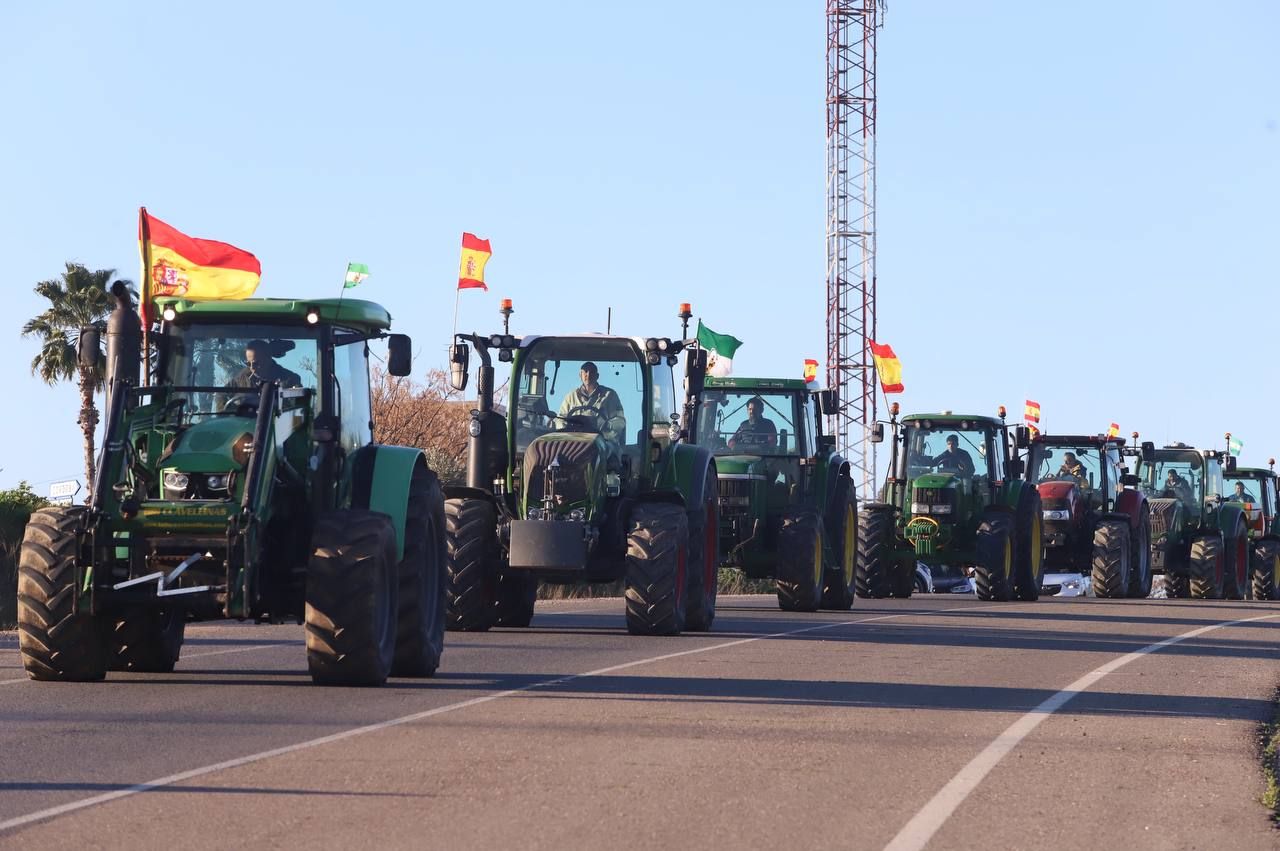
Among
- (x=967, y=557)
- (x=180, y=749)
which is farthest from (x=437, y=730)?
(x=967, y=557)

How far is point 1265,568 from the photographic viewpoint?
4100 cm

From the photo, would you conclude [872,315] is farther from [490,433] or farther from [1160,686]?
[1160,686]

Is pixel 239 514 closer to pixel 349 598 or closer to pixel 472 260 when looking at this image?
pixel 349 598

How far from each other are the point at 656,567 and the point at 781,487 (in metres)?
6.95

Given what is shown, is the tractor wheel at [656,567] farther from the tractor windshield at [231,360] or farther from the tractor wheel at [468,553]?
the tractor windshield at [231,360]

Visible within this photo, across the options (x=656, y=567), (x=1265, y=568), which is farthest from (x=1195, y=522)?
(x=656, y=567)

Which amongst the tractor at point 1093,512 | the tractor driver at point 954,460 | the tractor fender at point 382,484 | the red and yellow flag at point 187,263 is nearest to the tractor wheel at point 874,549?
the tractor driver at point 954,460

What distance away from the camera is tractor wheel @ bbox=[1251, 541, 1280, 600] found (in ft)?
135

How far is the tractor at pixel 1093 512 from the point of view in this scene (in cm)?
3412

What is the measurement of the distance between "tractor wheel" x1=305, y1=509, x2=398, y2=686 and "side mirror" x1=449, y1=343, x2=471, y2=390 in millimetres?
6017

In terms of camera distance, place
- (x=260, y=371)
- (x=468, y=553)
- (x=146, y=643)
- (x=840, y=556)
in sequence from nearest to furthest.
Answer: (x=260, y=371), (x=146, y=643), (x=468, y=553), (x=840, y=556)

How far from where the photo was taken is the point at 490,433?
2048 cm

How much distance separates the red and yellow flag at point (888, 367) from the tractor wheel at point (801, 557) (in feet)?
48.8

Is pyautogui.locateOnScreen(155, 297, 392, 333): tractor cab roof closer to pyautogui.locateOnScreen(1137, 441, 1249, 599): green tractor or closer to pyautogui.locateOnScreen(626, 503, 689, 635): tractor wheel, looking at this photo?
pyautogui.locateOnScreen(626, 503, 689, 635): tractor wheel
